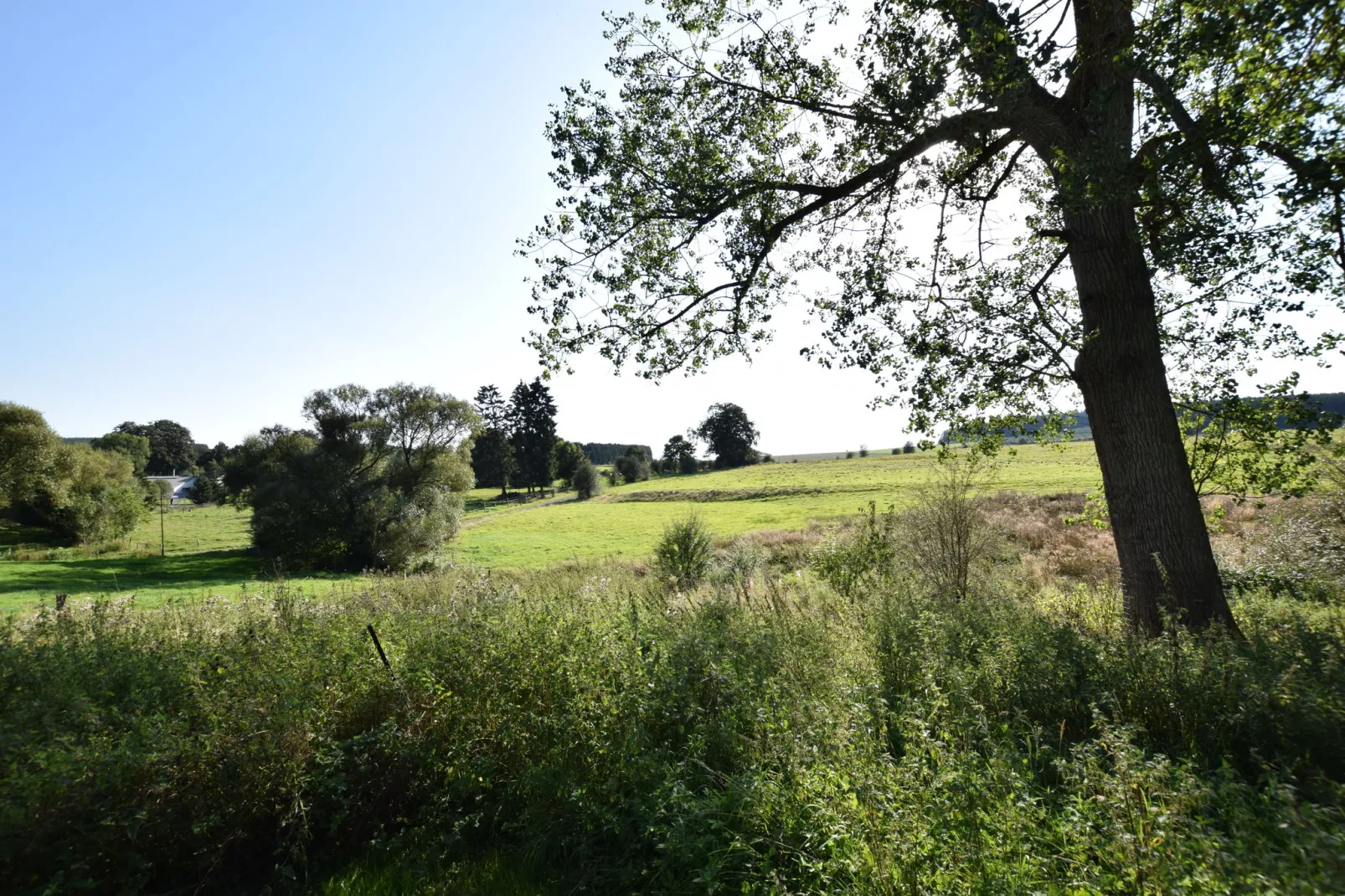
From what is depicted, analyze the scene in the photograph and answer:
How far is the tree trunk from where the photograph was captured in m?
6.21

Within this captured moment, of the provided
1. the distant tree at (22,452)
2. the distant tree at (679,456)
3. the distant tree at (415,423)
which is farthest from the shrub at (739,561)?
the distant tree at (679,456)

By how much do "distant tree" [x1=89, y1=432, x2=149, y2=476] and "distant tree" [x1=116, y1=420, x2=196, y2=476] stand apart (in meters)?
11.1

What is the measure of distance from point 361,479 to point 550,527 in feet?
58.7

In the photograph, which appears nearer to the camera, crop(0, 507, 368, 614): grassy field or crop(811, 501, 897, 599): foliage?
crop(811, 501, 897, 599): foliage

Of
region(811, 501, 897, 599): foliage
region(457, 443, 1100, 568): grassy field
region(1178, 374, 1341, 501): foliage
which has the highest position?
region(1178, 374, 1341, 501): foliage

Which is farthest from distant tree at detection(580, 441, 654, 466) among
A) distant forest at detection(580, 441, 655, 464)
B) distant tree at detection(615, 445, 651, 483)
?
distant tree at detection(615, 445, 651, 483)

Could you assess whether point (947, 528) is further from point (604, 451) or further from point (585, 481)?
point (604, 451)

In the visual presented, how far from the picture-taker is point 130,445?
84.2 metres

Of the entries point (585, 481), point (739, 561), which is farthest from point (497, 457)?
point (739, 561)

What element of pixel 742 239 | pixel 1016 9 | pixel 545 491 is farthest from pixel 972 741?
pixel 545 491

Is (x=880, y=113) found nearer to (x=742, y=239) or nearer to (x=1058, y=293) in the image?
(x=742, y=239)

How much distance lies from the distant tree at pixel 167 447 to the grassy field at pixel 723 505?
7775 centimetres

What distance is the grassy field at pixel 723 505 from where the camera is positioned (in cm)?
3581

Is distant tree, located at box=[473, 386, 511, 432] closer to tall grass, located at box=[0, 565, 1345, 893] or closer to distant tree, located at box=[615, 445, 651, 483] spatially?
distant tree, located at box=[615, 445, 651, 483]
